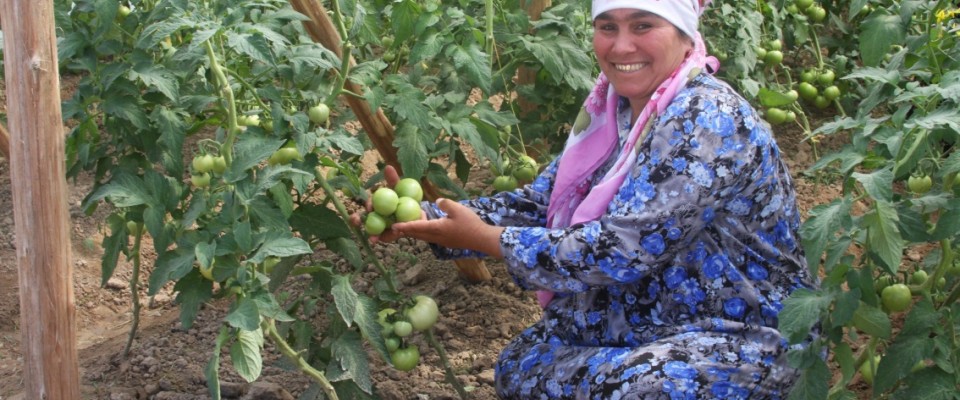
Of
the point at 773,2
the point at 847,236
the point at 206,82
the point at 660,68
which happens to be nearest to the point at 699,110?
the point at 660,68

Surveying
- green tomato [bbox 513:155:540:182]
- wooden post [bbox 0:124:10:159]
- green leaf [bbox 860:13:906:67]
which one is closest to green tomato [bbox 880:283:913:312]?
green leaf [bbox 860:13:906:67]

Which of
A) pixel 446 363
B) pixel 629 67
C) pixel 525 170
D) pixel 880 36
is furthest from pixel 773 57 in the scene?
pixel 446 363

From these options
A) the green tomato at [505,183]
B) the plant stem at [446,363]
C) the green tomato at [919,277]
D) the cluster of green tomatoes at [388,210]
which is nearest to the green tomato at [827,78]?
the green tomato at [919,277]

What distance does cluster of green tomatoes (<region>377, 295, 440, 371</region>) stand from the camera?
2.62 metres

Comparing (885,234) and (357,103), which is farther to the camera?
(357,103)

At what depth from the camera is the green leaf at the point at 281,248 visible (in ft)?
7.02

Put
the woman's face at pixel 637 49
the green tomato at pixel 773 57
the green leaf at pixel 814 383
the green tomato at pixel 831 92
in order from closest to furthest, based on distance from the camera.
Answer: the green leaf at pixel 814 383, the woman's face at pixel 637 49, the green tomato at pixel 773 57, the green tomato at pixel 831 92

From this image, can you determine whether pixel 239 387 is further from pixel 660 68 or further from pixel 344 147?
pixel 660 68

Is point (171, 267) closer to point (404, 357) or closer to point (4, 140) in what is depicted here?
point (404, 357)

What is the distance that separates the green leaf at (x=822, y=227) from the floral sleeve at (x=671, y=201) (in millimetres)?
232

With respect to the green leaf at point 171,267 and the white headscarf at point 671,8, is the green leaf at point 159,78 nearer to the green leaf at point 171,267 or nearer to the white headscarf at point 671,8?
the green leaf at point 171,267

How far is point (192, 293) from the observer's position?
2.32m

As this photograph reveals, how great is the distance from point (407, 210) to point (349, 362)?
36 cm

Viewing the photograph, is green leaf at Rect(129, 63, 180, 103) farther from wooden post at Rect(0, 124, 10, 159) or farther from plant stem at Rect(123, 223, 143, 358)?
wooden post at Rect(0, 124, 10, 159)
